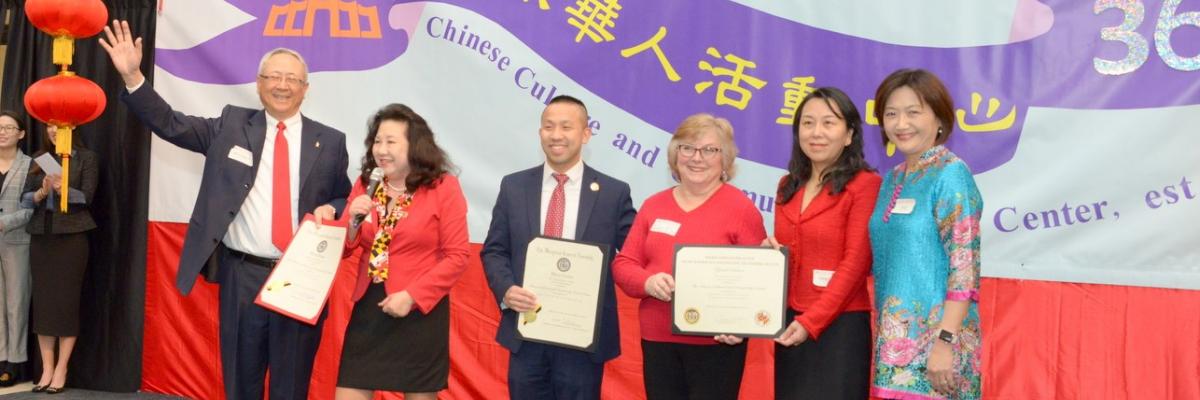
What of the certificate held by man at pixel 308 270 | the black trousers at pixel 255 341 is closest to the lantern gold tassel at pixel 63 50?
the black trousers at pixel 255 341

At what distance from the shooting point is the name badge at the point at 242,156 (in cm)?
323

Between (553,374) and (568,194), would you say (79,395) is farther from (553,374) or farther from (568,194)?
(568,194)

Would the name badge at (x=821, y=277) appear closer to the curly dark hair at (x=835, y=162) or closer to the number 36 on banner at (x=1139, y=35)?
the curly dark hair at (x=835, y=162)

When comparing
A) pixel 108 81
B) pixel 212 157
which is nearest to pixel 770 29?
pixel 212 157

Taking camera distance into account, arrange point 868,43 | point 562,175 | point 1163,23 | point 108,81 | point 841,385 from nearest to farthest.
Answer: point 841,385, point 562,175, point 1163,23, point 868,43, point 108,81

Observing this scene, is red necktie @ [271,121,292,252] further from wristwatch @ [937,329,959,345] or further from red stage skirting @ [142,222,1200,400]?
wristwatch @ [937,329,959,345]

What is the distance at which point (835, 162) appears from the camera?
2.63 metres

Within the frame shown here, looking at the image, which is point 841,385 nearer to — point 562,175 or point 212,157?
point 562,175

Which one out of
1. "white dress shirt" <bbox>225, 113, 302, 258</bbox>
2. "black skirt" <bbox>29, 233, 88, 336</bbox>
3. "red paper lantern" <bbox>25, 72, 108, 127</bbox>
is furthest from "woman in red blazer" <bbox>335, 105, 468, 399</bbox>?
"black skirt" <bbox>29, 233, 88, 336</bbox>

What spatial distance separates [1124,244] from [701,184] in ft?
5.87

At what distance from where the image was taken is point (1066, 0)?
359cm

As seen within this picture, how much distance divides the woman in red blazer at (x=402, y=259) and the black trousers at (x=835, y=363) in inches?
43.7

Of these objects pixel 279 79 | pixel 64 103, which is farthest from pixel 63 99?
pixel 279 79

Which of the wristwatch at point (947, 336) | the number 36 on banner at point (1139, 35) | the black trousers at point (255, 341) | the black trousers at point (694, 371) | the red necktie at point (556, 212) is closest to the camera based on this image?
the wristwatch at point (947, 336)
